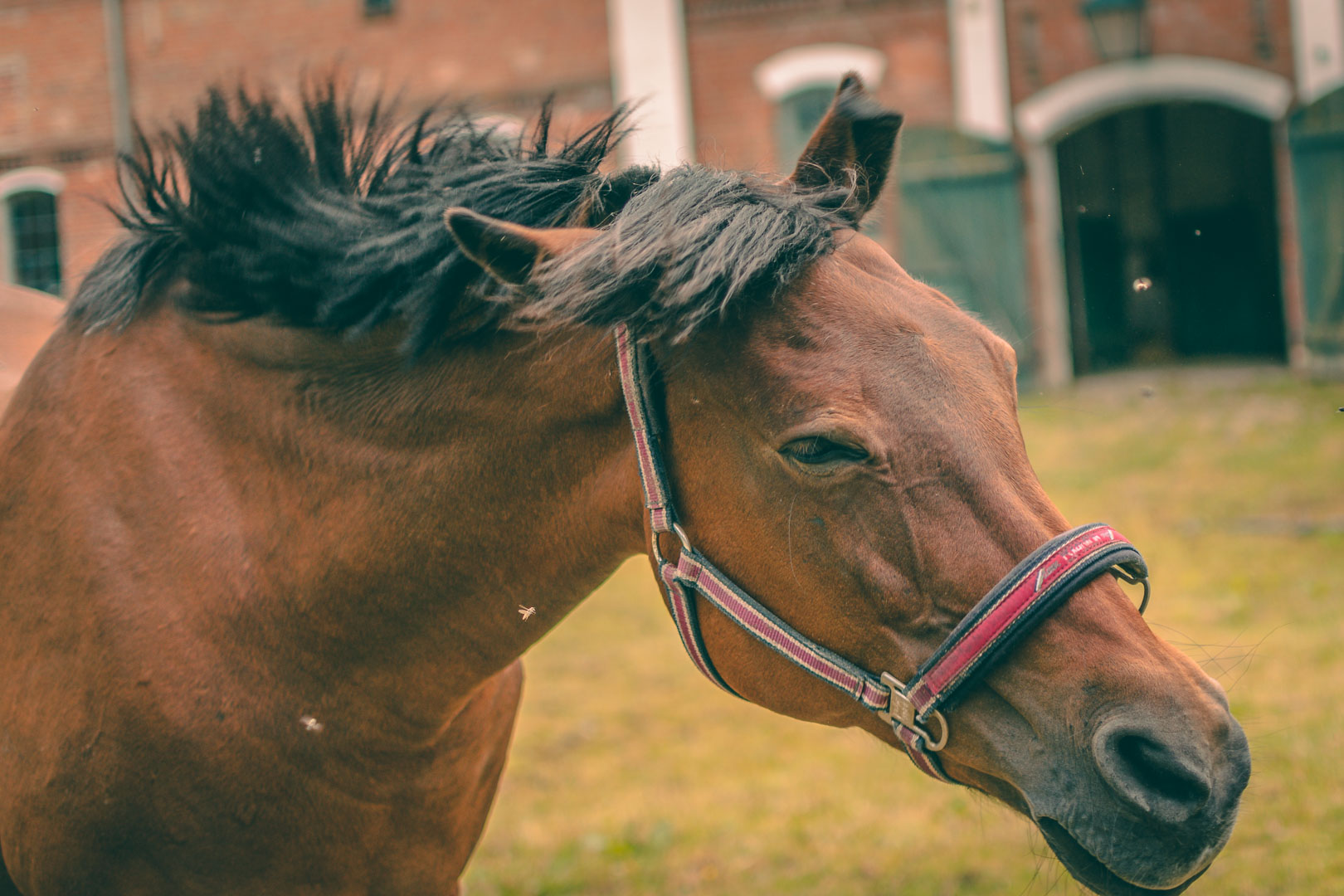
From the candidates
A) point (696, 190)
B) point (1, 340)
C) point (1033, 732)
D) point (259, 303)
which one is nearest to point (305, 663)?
point (259, 303)

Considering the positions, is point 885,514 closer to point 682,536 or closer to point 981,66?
point 682,536

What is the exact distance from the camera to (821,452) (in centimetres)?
142

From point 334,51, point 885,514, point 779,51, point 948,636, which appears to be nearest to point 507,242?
point 885,514

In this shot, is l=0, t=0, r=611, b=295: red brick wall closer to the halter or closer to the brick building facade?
the brick building facade

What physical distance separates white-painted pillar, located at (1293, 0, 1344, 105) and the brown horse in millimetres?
10861

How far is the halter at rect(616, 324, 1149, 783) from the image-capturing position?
1308 millimetres

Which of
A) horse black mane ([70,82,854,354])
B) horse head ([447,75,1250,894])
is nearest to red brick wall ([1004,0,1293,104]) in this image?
horse black mane ([70,82,854,354])

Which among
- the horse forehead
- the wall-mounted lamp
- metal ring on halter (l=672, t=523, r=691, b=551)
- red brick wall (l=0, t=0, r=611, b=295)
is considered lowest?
metal ring on halter (l=672, t=523, r=691, b=551)

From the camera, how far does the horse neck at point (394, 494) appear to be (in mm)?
1635

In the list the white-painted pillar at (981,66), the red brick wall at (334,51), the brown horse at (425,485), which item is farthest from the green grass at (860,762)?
the red brick wall at (334,51)

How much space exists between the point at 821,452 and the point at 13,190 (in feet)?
34.1

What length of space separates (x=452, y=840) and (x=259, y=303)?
1.06m

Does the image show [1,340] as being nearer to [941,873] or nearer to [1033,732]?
[1033,732]

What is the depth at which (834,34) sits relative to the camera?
38.2 feet
